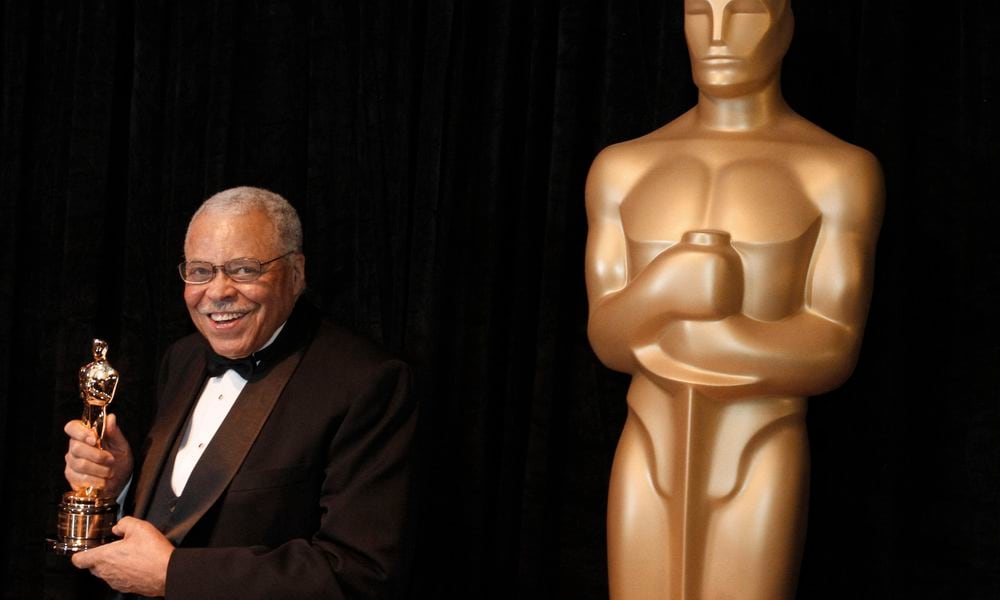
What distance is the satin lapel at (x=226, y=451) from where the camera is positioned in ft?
7.04

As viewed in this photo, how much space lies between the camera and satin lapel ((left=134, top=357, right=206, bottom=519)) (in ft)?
7.50

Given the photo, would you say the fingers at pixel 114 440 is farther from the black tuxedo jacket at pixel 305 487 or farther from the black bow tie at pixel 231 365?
the black bow tie at pixel 231 365

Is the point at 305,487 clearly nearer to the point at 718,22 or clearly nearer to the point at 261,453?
the point at 261,453

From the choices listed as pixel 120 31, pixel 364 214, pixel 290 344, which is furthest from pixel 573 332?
pixel 120 31

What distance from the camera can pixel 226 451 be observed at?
217cm

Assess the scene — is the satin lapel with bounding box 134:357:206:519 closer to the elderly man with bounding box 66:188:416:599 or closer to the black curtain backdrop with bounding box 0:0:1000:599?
the elderly man with bounding box 66:188:416:599

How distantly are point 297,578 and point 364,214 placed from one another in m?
1.34

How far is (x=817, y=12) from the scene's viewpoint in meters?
2.74

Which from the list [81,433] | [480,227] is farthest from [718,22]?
[81,433]

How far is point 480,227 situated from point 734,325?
1.06 meters

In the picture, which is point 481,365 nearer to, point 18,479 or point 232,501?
point 232,501

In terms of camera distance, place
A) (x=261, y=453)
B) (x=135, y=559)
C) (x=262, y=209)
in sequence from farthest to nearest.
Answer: (x=262, y=209) < (x=261, y=453) < (x=135, y=559)

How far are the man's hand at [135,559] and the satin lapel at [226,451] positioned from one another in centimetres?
7

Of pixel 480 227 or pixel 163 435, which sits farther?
pixel 480 227
